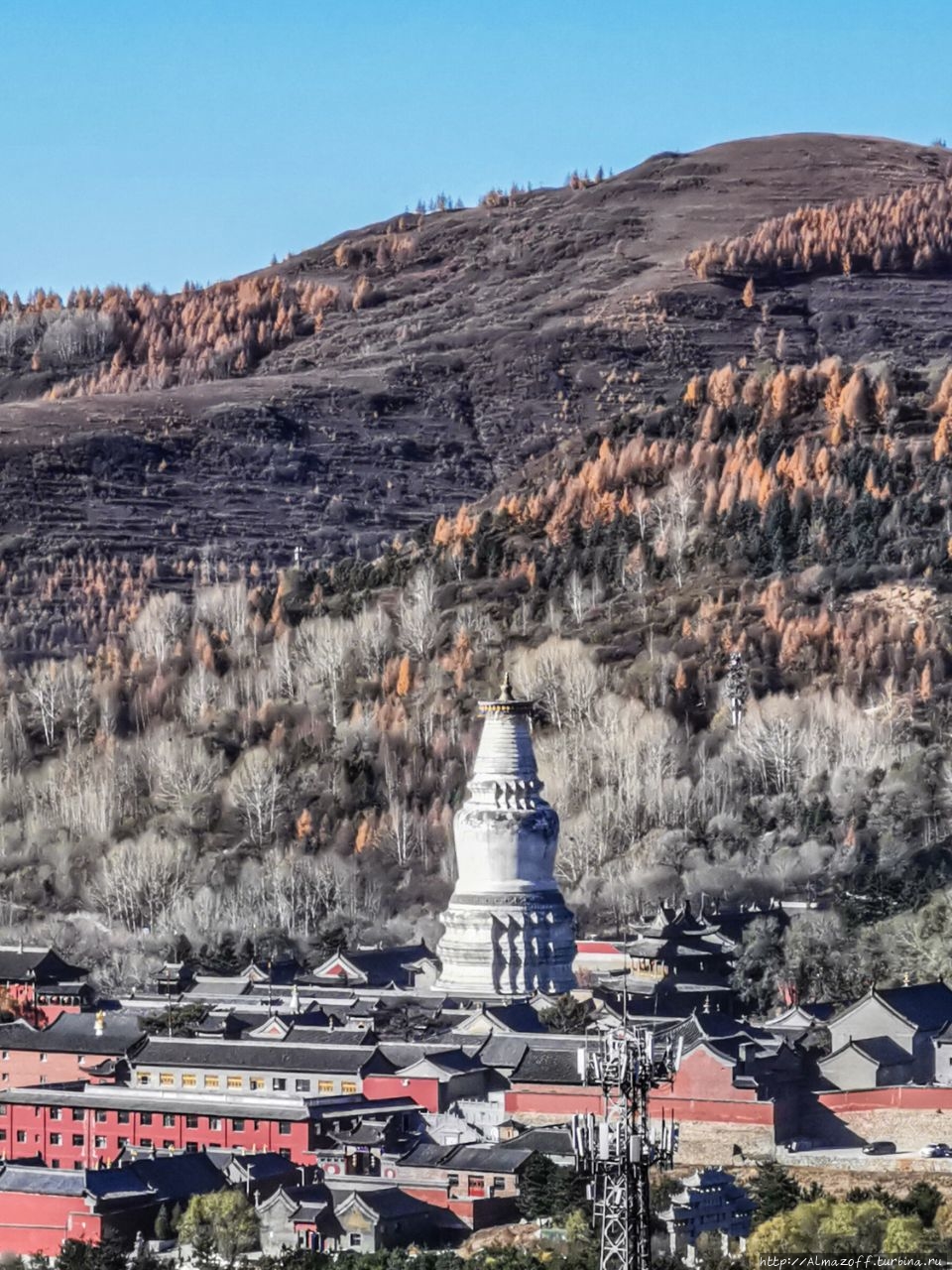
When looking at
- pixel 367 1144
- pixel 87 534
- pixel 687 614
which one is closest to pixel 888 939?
pixel 367 1144

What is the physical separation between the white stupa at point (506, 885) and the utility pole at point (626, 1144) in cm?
5252

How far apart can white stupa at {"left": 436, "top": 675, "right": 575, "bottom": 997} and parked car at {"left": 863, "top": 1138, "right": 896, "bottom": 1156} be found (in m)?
24.2

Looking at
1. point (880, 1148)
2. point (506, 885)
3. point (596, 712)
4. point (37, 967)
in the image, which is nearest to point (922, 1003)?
point (880, 1148)

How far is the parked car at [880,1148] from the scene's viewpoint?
63.7 m

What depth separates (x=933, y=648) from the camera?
117 metres

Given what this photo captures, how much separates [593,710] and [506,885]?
2625cm

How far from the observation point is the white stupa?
90.4 meters

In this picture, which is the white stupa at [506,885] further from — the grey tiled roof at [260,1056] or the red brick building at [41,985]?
the grey tiled roof at [260,1056]

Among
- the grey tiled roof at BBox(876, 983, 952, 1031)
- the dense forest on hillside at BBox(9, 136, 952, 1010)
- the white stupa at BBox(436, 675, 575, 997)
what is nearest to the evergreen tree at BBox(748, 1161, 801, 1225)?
the grey tiled roof at BBox(876, 983, 952, 1031)

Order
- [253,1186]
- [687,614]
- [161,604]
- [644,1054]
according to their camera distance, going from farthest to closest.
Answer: [161,604], [687,614], [253,1186], [644,1054]

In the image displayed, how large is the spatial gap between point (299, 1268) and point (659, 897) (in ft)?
152

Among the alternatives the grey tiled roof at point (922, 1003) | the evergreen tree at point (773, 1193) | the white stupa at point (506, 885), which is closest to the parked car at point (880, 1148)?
the evergreen tree at point (773, 1193)

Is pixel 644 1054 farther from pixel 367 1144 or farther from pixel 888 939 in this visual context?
pixel 888 939

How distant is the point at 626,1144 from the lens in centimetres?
3425
